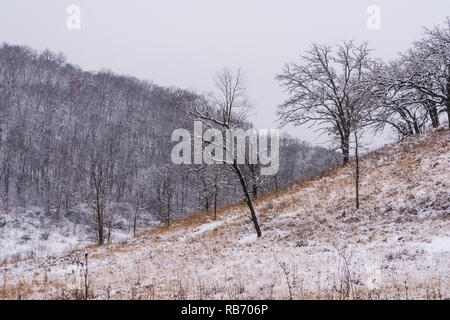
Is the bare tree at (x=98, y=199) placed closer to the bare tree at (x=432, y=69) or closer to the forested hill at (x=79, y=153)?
the bare tree at (x=432, y=69)

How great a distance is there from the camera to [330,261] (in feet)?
31.3

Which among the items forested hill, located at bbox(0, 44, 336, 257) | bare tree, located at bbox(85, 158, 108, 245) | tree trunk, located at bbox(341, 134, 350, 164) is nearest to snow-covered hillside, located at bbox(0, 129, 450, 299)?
tree trunk, located at bbox(341, 134, 350, 164)

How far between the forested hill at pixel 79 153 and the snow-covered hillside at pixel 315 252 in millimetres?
38963

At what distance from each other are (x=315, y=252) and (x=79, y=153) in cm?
10054

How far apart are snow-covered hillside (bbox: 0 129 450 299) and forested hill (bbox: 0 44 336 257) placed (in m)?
39.0

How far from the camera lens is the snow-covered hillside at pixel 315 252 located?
749 centimetres

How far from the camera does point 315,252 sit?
36.7ft

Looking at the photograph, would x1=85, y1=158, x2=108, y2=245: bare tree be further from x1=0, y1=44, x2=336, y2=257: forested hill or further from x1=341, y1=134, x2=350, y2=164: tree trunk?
x1=0, y1=44, x2=336, y2=257: forested hill

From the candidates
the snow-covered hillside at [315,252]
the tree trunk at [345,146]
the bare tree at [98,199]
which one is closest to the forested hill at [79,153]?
the bare tree at [98,199]

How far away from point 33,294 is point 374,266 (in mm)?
9037

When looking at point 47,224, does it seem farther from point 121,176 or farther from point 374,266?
point 374,266

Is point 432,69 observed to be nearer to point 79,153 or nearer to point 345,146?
point 345,146

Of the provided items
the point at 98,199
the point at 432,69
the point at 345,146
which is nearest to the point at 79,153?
the point at 98,199
